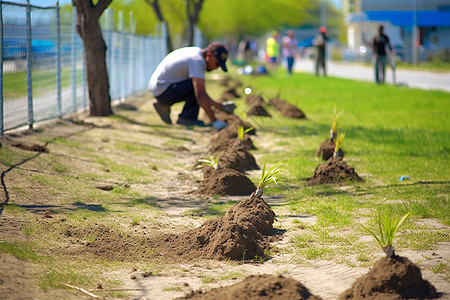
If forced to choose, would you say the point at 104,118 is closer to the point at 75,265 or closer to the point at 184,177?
the point at 184,177

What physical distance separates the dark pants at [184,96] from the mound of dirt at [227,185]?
3.70 m

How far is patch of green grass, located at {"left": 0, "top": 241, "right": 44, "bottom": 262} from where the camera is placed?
4.92 metres

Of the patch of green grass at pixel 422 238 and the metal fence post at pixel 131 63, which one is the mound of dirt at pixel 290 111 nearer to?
the metal fence post at pixel 131 63

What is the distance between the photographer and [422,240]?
17.9 ft

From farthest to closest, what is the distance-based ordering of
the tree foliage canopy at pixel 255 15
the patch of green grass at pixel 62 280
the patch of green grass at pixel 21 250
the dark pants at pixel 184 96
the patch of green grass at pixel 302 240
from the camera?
the tree foliage canopy at pixel 255 15, the dark pants at pixel 184 96, the patch of green grass at pixel 302 240, the patch of green grass at pixel 21 250, the patch of green grass at pixel 62 280

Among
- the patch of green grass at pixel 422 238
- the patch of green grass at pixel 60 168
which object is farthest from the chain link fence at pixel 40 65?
the patch of green grass at pixel 422 238

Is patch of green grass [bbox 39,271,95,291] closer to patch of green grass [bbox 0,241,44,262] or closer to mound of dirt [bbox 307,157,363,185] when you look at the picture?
patch of green grass [bbox 0,241,44,262]

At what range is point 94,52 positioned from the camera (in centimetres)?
1284

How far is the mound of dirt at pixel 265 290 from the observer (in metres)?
3.87

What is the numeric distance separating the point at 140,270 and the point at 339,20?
11315 centimetres

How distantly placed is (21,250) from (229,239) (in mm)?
1495

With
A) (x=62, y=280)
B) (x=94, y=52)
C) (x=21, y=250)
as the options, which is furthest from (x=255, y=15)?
(x=62, y=280)

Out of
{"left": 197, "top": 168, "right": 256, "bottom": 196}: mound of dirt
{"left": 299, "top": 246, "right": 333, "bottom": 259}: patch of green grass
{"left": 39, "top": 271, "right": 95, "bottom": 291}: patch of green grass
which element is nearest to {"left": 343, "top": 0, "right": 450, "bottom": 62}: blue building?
{"left": 197, "top": 168, "right": 256, "bottom": 196}: mound of dirt

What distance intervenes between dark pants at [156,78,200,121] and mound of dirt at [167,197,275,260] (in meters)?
5.48
